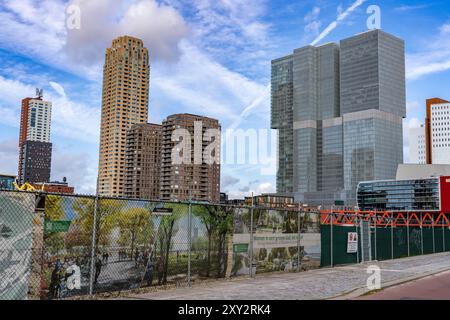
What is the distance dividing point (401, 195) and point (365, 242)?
143 meters

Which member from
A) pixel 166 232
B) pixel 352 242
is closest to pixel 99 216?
pixel 166 232

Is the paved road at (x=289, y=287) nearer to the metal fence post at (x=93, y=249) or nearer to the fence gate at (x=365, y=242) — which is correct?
the metal fence post at (x=93, y=249)

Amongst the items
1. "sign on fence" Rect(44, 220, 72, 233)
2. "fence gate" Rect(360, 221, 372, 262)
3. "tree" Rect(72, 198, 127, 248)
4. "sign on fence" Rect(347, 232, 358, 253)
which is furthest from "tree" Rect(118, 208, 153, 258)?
"fence gate" Rect(360, 221, 372, 262)

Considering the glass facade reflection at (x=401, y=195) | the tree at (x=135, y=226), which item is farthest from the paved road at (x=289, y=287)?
the glass facade reflection at (x=401, y=195)

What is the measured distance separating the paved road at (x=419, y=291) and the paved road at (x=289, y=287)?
2.33 ft

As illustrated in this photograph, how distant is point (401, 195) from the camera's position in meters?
159

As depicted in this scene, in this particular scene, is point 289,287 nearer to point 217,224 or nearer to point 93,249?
point 217,224

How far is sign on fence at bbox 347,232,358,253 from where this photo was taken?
22.6m

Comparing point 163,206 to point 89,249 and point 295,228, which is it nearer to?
point 89,249

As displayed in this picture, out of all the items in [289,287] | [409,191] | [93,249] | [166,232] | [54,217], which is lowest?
[289,287]

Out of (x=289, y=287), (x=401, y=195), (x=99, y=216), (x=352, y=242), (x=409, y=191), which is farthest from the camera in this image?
(x=401, y=195)
